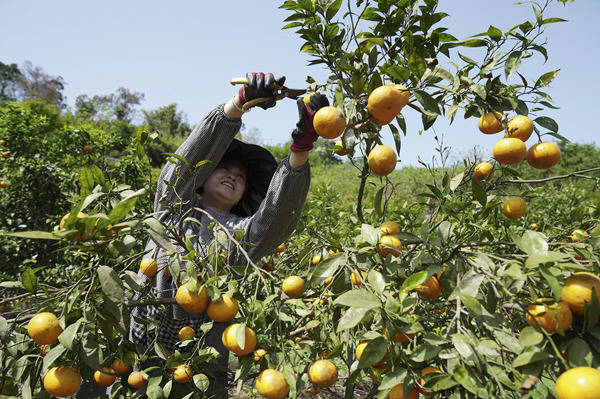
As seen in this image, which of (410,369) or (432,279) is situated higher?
(432,279)

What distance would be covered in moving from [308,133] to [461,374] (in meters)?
0.76

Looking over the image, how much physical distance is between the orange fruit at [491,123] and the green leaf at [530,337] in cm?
48

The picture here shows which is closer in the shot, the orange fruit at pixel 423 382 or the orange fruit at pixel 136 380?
the orange fruit at pixel 423 382

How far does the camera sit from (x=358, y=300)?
0.55 meters

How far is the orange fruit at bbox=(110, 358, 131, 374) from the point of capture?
77 centimetres

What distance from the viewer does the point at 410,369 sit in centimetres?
56

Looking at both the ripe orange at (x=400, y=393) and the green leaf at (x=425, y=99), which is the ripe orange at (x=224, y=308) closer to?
the ripe orange at (x=400, y=393)

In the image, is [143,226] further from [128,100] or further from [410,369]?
[128,100]

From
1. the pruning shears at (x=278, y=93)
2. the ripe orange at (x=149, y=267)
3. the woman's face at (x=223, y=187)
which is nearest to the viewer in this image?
the ripe orange at (x=149, y=267)

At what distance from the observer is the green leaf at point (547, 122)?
2.68 feet

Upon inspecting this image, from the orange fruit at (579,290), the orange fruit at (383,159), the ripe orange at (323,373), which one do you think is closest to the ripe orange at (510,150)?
the orange fruit at (383,159)

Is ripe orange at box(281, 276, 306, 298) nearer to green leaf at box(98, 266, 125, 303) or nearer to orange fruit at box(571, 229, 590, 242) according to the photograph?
green leaf at box(98, 266, 125, 303)

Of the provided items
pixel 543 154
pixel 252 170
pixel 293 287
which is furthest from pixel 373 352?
pixel 252 170

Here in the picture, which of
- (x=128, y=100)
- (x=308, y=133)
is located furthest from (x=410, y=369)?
(x=128, y=100)
